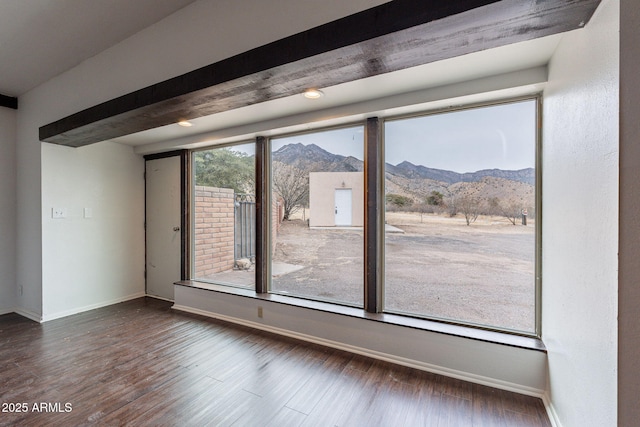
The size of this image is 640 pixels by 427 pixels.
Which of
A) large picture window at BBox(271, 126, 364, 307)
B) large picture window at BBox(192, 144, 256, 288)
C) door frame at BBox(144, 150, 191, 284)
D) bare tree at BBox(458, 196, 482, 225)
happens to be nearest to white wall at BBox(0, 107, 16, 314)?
door frame at BBox(144, 150, 191, 284)

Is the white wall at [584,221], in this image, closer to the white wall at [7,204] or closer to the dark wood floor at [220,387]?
the dark wood floor at [220,387]

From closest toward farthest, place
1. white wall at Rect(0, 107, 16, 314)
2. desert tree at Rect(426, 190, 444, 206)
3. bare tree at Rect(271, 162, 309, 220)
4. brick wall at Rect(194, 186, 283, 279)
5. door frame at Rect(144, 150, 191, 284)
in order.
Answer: desert tree at Rect(426, 190, 444, 206) → bare tree at Rect(271, 162, 309, 220) → white wall at Rect(0, 107, 16, 314) → brick wall at Rect(194, 186, 283, 279) → door frame at Rect(144, 150, 191, 284)

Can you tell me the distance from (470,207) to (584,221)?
1.04 metres

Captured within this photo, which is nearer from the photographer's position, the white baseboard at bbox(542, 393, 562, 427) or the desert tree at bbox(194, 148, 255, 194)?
the white baseboard at bbox(542, 393, 562, 427)

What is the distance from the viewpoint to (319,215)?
3.07m

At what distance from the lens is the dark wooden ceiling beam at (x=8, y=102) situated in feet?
10.7

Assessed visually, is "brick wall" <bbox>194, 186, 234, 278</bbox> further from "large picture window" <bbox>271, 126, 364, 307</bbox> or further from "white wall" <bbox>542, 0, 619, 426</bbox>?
"white wall" <bbox>542, 0, 619, 426</bbox>

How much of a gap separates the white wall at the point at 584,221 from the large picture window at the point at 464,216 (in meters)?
0.28

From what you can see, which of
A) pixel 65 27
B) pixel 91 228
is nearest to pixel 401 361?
pixel 65 27

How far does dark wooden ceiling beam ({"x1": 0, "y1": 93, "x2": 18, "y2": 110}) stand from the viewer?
3262 millimetres

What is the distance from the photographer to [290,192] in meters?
3.26

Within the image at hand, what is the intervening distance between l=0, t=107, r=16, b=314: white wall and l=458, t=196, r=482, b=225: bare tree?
5153 millimetres

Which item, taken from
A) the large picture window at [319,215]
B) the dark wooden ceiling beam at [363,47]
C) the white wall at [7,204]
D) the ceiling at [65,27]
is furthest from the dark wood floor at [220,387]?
the ceiling at [65,27]

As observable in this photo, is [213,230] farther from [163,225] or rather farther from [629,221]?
[629,221]
